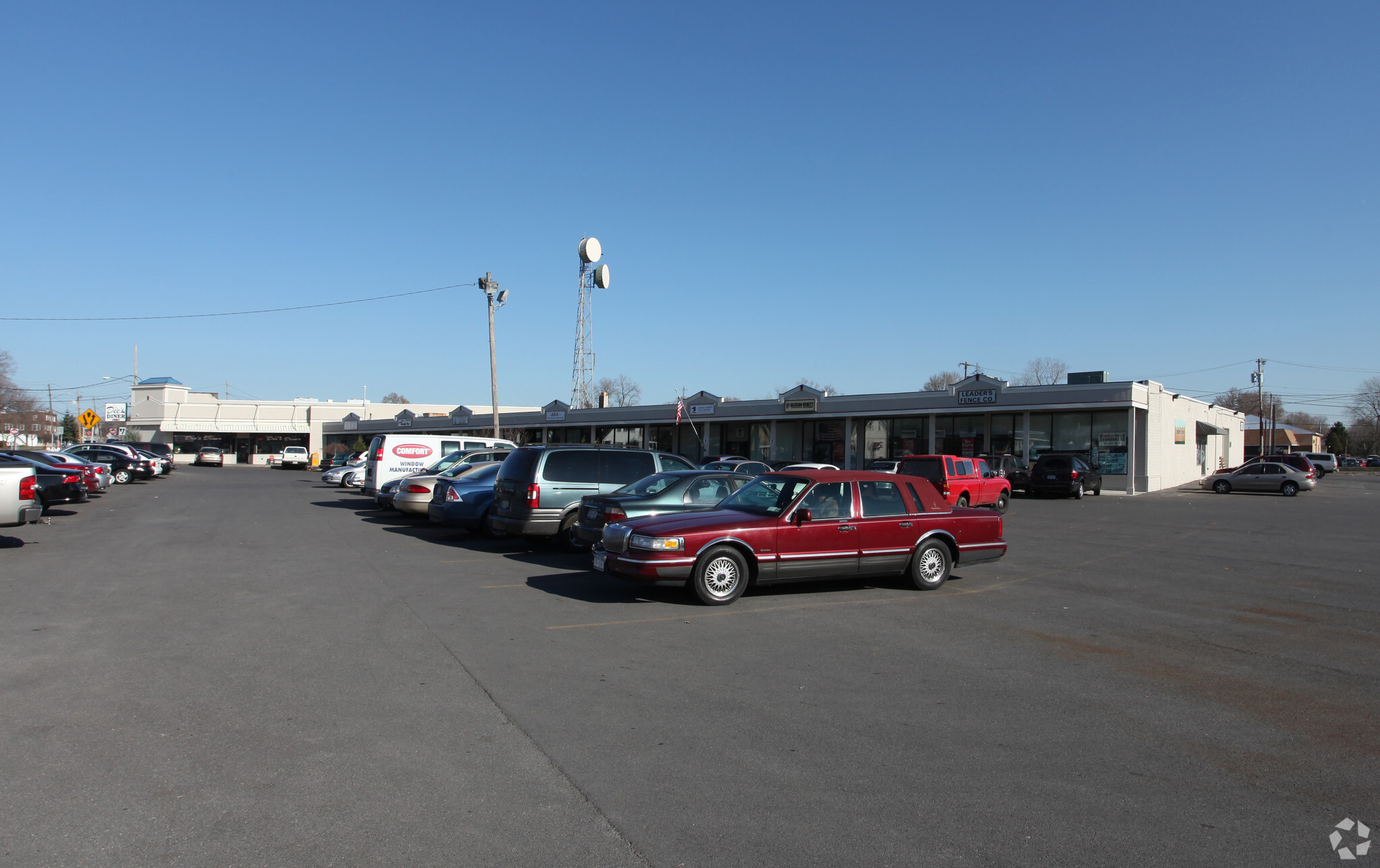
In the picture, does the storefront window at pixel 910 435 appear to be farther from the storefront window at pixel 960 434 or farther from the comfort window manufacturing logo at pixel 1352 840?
the comfort window manufacturing logo at pixel 1352 840

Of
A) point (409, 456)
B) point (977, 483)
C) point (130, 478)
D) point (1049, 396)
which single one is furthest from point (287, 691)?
point (130, 478)

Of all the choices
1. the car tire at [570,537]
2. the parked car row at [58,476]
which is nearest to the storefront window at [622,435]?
the parked car row at [58,476]

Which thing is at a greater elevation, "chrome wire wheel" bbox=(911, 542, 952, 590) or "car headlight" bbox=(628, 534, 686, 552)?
"car headlight" bbox=(628, 534, 686, 552)

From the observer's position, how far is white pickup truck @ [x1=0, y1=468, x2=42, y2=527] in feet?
46.6

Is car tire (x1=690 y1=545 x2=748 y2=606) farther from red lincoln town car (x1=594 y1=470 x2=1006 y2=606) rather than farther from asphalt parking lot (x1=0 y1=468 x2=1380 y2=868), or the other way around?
asphalt parking lot (x1=0 y1=468 x2=1380 y2=868)

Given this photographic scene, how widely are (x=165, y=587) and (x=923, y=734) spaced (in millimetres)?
9431

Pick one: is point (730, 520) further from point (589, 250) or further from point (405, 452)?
point (589, 250)

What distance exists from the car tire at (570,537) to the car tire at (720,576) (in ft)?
9.98

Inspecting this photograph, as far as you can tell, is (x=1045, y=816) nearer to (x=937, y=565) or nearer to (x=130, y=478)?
(x=937, y=565)

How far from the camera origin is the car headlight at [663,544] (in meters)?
9.61

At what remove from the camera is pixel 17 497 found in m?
14.3

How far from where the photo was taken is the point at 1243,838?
4.05m

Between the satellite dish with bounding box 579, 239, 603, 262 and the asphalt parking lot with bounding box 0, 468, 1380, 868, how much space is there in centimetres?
4608

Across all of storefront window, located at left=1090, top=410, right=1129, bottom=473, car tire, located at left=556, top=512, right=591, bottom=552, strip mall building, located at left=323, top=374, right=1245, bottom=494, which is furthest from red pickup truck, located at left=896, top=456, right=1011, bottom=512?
car tire, located at left=556, top=512, right=591, bottom=552
